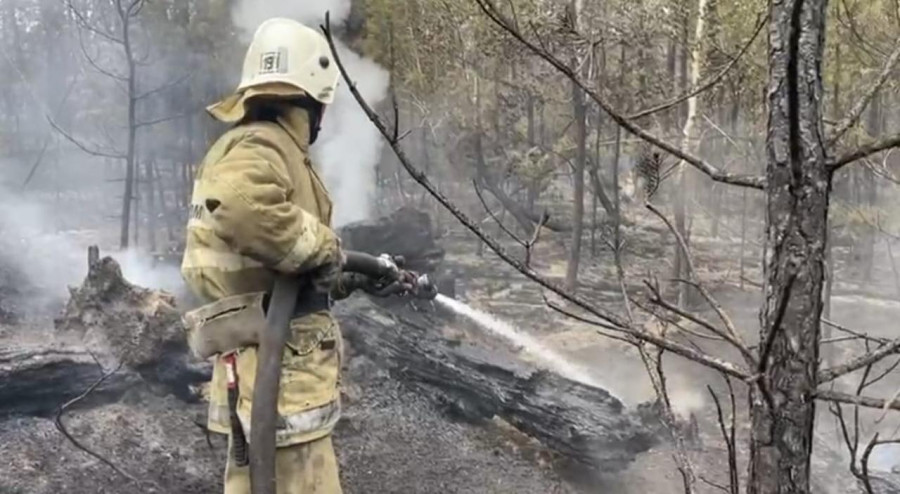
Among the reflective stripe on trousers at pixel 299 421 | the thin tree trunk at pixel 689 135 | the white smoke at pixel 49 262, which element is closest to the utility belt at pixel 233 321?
the reflective stripe on trousers at pixel 299 421

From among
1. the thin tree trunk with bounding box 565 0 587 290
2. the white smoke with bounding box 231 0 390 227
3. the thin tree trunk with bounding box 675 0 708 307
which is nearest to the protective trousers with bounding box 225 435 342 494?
the thin tree trunk with bounding box 675 0 708 307

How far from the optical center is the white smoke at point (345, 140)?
493 inches

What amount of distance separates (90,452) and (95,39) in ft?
50.2

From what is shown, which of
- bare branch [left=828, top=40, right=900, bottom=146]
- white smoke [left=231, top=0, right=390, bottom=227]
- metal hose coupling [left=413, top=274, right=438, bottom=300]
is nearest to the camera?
bare branch [left=828, top=40, right=900, bottom=146]

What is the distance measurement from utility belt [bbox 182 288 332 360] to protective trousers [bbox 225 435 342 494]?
14.7 inches

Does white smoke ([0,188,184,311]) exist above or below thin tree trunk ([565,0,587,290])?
below

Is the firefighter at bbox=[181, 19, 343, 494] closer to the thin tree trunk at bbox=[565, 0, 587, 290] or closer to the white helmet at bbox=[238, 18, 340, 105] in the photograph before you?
the white helmet at bbox=[238, 18, 340, 105]

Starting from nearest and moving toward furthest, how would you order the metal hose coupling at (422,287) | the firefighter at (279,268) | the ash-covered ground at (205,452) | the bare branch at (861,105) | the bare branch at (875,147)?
the bare branch at (875,147) < the bare branch at (861,105) < the firefighter at (279,268) < the metal hose coupling at (422,287) < the ash-covered ground at (205,452)

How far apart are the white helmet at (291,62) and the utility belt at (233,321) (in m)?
0.70

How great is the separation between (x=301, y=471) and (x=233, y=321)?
0.54m

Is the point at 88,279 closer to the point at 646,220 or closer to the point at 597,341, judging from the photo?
the point at 597,341

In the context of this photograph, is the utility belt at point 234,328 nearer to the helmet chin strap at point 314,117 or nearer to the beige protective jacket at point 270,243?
the beige protective jacket at point 270,243

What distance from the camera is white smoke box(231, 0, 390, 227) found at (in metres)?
12.5

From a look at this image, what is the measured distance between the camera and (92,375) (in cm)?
532
